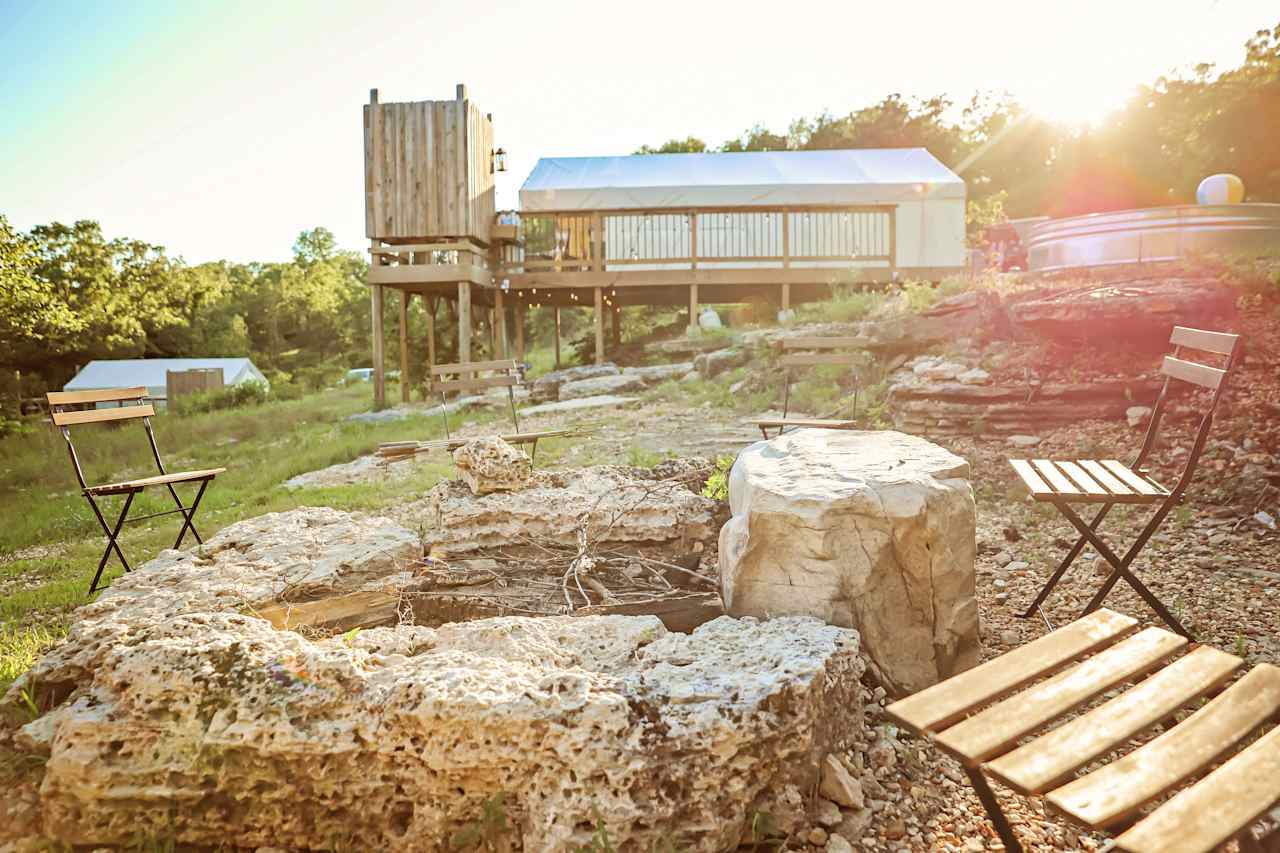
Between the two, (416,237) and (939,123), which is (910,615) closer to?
(416,237)

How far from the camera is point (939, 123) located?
3284 cm

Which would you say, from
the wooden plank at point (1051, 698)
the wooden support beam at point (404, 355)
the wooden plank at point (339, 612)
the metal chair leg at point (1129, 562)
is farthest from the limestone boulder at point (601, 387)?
the wooden plank at point (1051, 698)

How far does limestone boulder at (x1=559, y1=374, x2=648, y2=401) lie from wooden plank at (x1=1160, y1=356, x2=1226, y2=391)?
9043mm

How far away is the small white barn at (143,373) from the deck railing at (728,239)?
1328 centimetres

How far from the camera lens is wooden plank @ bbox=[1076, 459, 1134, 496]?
308 cm

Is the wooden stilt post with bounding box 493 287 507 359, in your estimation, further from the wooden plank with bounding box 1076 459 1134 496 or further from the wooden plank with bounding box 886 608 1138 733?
the wooden plank with bounding box 886 608 1138 733

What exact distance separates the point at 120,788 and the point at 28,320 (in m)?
13.5

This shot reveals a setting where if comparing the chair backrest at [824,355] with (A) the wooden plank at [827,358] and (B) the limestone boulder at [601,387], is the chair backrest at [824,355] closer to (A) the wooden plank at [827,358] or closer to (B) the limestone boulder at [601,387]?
(A) the wooden plank at [827,358]

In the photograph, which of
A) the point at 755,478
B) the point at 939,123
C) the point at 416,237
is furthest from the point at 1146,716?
the point at 939,123

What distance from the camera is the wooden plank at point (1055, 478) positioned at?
3062mm

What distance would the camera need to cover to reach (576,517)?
3.55 metres

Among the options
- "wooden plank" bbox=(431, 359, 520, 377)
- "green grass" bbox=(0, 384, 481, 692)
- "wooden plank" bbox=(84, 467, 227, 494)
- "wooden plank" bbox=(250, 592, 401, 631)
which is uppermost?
"wooden plank" bbox=(431, 359, 520, 377)

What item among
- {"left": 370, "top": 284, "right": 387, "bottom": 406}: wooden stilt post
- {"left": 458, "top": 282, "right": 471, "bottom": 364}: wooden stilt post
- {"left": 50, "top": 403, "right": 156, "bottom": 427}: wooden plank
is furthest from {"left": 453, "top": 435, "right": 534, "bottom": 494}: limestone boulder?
{"left": 370, "top": 284, "right": 387, "bottom": 406}: wooden stilt post

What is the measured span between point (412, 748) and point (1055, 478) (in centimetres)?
289
